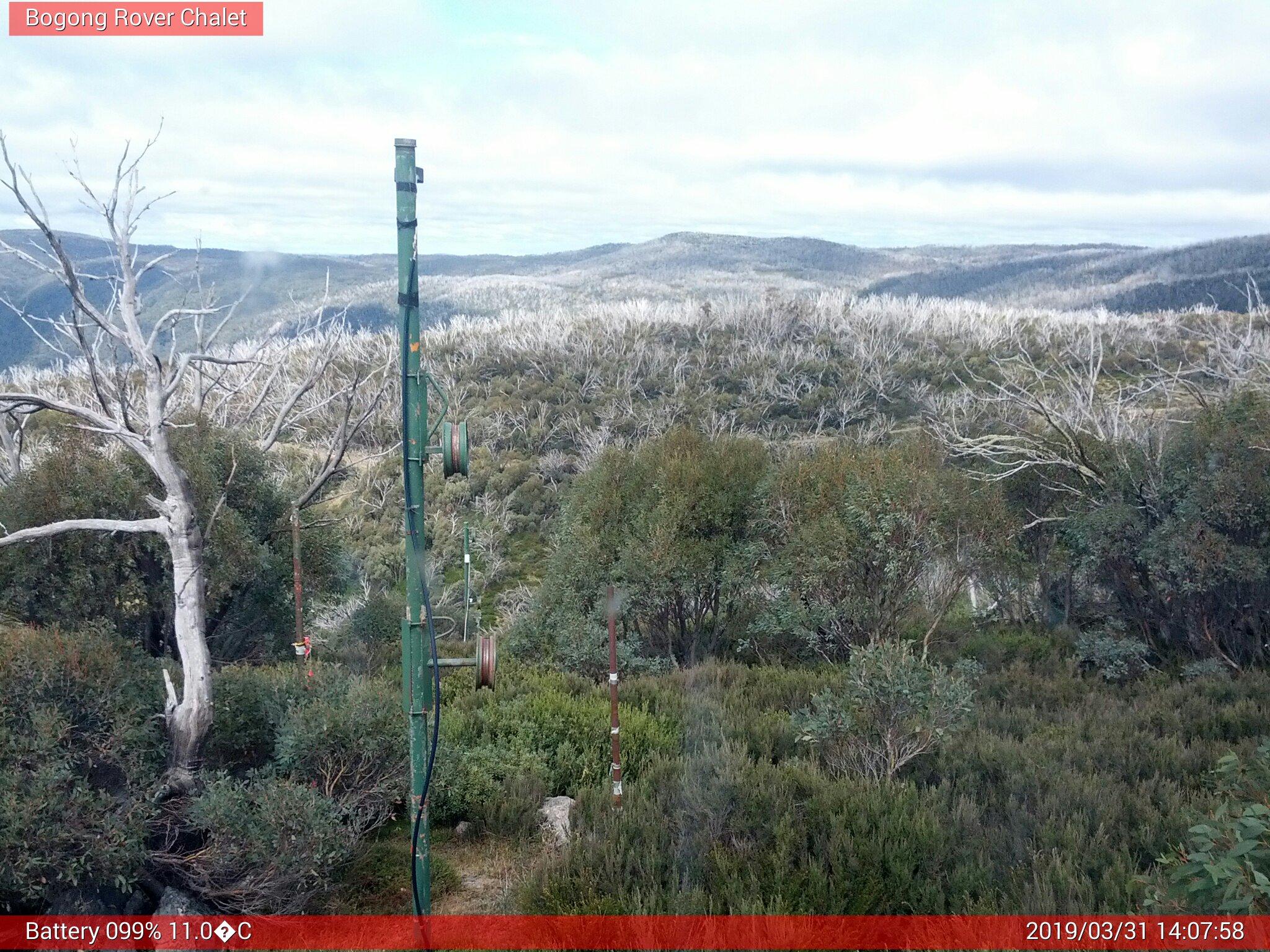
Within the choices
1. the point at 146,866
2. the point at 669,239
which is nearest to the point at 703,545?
the point at 146,866

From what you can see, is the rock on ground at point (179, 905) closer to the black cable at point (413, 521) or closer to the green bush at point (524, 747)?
the green bush at point (524, 747)

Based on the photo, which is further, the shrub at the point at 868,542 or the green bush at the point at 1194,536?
the shrub at the point at 868,542

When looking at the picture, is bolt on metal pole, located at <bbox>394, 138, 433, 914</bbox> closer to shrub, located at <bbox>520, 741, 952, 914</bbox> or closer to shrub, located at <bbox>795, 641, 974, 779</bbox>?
shrub, located at <bbox>520, 741, 952, 914</bbox>

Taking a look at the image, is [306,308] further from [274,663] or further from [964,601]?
[964,601]

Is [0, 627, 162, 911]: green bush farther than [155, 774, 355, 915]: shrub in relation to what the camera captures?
No

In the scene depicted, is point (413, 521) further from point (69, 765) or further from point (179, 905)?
point (179, 905)

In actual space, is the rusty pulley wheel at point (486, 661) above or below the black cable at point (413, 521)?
below

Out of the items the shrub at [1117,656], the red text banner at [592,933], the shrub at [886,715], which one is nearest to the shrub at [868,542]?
the shrub at [1117,656]

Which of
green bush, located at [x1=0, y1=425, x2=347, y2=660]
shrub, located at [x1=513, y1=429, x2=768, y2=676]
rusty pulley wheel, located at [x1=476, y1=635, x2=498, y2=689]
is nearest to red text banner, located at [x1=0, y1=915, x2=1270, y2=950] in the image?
rusty pulley wheel, located at [x1=476, y1=635, x2=498, y2=689]
